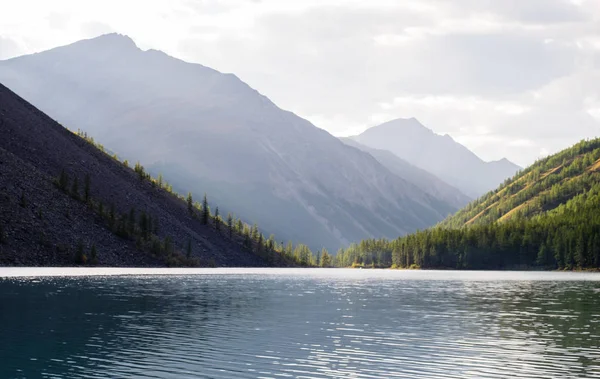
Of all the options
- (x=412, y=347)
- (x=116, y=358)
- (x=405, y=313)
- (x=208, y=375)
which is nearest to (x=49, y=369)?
(x=116, y=358)

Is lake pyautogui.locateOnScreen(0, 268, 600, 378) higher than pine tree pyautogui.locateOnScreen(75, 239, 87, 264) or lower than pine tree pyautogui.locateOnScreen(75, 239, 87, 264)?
lower

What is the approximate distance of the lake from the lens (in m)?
45.8

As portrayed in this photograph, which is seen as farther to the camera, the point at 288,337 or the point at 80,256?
the point at 80,256

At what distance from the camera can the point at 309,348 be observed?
5472cm

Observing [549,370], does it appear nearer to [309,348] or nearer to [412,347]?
[412,347]

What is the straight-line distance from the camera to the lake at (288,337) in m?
45.8

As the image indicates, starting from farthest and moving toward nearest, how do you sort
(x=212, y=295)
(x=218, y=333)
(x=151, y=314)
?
(x=212, y=295) < (x=151, y=314) < (x=218, y=333)

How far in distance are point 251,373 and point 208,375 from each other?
2636 mm

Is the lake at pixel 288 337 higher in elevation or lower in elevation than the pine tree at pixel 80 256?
lower

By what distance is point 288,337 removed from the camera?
200 ft

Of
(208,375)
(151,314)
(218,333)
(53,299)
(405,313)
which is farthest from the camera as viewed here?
(53,299)

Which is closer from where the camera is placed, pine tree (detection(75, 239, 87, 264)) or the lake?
the lake

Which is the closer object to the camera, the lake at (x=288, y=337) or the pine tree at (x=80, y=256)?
the lake at (x=288, y=337)

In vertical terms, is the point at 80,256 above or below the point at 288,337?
above
